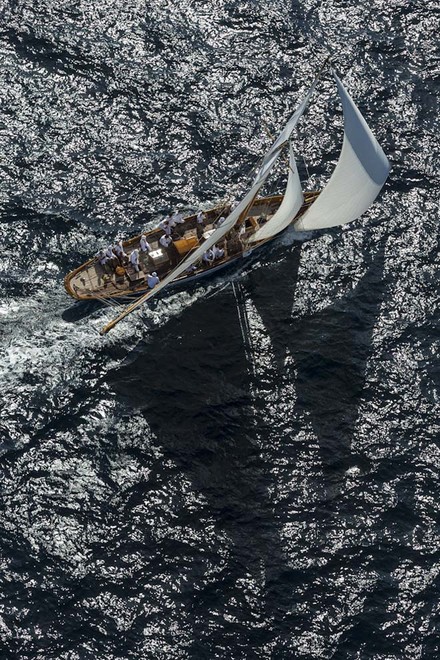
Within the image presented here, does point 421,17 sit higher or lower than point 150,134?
higher

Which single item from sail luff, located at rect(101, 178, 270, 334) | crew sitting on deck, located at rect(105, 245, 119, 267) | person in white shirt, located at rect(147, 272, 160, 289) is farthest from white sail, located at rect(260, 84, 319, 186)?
crew sitting on deck, located at rect(105, 245, 119, 267)

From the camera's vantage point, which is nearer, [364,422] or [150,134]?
[364,422]

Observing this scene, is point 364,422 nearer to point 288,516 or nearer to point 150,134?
point 288,516

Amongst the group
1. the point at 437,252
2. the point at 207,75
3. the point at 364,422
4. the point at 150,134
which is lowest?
the point at 364,422

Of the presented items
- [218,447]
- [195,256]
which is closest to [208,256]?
[195,256]

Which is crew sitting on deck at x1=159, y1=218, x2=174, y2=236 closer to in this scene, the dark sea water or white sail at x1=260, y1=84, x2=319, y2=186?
the dark sea water

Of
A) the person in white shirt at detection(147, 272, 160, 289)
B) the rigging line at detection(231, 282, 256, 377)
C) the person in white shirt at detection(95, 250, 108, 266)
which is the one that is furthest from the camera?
the person in white shirt at detection(95, 250, 108, 266)

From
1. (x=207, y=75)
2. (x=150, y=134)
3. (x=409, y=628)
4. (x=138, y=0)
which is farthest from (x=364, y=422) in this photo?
(x=138, y=0)
